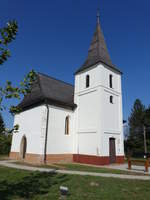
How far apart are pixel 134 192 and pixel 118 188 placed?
70 centimetres

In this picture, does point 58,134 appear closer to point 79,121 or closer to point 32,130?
point 32,130

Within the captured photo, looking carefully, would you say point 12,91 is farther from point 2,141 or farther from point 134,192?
point 134,192

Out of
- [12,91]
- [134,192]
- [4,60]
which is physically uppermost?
[4,60]

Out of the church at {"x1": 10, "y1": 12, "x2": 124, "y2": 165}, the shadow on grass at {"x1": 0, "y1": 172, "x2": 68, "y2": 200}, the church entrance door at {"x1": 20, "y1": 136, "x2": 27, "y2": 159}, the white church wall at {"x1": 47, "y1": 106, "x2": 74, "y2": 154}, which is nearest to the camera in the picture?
the shadow on grass at {"x1": 0, "y1": 172, "x2": 68, "y2": 200}

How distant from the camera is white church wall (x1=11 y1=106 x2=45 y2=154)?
16.7m

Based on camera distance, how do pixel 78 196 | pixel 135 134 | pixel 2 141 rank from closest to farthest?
1. pixel 2 141
2. pixel 78 196
3. pixel 135 134

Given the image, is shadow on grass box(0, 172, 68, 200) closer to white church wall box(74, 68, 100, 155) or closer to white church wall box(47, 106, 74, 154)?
white church wall box(47, 106, 74, 154)

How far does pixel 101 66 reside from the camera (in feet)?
63.3

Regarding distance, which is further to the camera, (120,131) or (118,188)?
(120,131)

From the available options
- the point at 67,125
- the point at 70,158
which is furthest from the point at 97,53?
the point at 70,158

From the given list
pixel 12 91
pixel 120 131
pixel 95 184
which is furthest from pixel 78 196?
pixel 120 131

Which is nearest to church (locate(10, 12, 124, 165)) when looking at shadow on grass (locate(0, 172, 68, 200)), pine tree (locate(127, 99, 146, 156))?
shadow on grass (locate(0, 172, 68, 200))

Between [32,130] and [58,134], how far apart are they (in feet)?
8.88

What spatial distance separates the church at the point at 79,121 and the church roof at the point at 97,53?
0.05 metres
